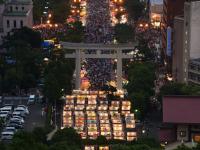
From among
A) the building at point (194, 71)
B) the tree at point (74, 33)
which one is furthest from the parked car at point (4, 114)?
the tree at point (74, 33)

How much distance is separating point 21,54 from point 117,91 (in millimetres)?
7097

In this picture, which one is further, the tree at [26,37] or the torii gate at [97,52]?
the tree at [26,37]

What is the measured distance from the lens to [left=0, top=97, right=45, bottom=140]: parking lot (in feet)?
144

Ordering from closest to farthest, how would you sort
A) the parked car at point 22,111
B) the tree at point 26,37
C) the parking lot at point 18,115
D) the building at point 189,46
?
the parking lot at point 18,115 < the parked car at point 22,111 < the building at point 189,46 < the tree at point 26,37

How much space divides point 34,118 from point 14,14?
1889 centimetres

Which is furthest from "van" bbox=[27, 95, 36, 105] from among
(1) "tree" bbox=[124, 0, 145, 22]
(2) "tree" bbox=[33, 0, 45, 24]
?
(1) "tree" bbox=[124, 0, 145, 22]

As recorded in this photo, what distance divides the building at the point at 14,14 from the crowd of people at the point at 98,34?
368 centimetres

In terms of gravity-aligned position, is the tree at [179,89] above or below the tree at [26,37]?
below

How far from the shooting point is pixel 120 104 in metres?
47.1

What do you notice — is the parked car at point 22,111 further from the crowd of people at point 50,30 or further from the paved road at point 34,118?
the crowd of people at point 50,30

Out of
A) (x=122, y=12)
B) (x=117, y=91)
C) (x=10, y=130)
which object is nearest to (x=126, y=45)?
→ (x=117, y=91)

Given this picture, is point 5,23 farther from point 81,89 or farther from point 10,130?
point 10,130

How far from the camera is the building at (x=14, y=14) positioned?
64250 millimetres

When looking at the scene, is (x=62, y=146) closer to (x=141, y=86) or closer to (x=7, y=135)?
(x=7, y=135)
